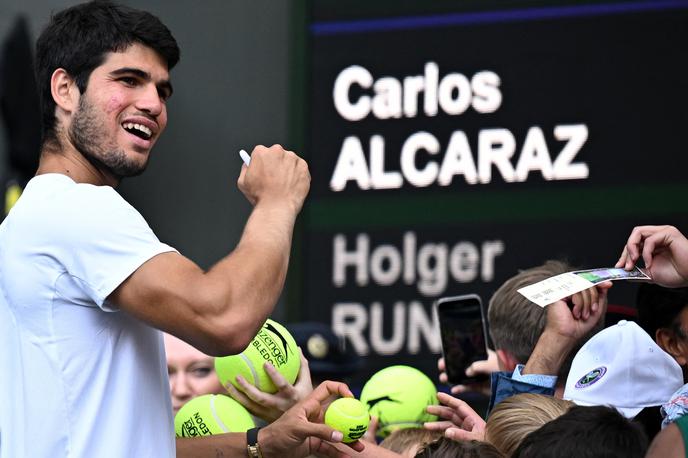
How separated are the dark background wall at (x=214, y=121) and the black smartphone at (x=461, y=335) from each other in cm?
162

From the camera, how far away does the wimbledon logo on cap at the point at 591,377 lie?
3029 mm

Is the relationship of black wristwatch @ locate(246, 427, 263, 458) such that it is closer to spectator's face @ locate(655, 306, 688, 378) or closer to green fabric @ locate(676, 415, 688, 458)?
green fabric @ locate(676, 415, 688, 458)

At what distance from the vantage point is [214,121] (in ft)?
17.1

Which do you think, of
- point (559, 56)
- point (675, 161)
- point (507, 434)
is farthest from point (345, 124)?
point (507, 434)

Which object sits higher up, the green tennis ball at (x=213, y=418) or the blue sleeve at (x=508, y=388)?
the blue sleeve at (x=508, y=388)

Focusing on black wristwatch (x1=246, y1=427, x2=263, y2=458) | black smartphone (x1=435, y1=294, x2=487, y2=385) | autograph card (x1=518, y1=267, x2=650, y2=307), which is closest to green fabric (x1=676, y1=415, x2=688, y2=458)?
autograph card (x1=518, y1=267, x2=650, y2=307)

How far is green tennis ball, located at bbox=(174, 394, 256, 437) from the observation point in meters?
3.28

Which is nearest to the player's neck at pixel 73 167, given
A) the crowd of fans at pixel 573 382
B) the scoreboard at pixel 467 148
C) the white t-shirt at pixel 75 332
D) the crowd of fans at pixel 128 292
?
the crowd of fans at pixel 128 292

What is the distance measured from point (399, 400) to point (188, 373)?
1168mm

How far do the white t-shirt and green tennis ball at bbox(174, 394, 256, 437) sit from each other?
93 cm

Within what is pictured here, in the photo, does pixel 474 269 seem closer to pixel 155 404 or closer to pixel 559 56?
pixel 559 56

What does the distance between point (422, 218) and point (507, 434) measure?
2056 millimetres

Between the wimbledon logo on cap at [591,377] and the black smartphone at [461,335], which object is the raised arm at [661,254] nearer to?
the wimbledon logo on cap at [591,377]

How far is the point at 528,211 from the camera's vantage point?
4.68m
